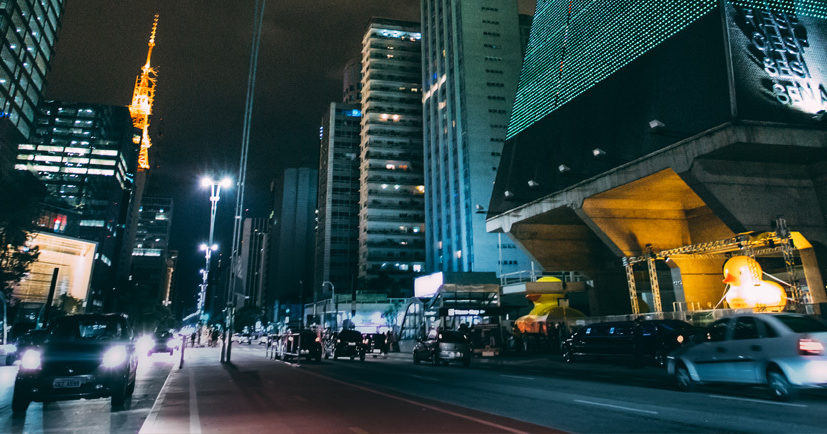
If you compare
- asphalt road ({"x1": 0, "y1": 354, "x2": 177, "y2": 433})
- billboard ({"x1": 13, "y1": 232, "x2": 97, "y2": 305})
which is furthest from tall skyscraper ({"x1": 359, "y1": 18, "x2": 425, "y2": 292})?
asphalt road ({"x1": 0, "y1": 354, "x2": 177, "y2": 433})

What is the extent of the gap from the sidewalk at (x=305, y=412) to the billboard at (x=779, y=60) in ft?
73.2

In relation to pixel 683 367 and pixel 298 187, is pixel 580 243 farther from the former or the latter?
pixel 298 187

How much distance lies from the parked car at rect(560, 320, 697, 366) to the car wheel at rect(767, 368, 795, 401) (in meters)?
8.07

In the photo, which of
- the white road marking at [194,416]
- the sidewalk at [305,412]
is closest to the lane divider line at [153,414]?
the sidewalk at [305,412]

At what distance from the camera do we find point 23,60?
70.6 meters

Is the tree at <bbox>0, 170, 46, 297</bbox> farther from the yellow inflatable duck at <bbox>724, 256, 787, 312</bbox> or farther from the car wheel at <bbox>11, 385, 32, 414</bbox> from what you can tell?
the yellow inflatable duck at <bbox>724, 256, 787, 312</bbox>

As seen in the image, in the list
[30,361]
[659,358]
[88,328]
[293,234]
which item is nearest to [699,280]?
[659,358]

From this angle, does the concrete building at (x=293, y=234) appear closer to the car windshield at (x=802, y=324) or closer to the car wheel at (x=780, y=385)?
the car wheel at (x=780, y=385)

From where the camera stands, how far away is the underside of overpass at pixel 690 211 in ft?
78.1

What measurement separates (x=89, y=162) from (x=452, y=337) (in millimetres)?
119859

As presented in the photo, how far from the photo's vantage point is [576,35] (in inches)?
1563

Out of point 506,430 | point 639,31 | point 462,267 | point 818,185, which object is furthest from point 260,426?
point 462,267

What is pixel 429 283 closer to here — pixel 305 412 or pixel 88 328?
pixel 88 328

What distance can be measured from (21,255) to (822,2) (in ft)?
183
